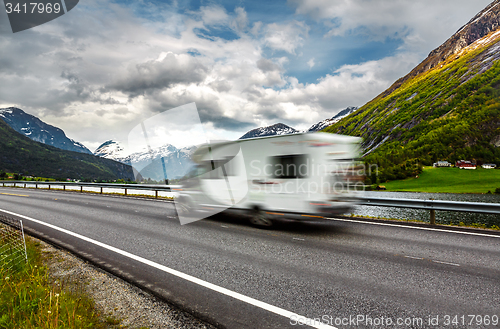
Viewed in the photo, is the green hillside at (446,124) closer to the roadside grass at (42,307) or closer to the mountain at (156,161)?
the mountain at (156,161)

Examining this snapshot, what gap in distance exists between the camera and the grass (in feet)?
301

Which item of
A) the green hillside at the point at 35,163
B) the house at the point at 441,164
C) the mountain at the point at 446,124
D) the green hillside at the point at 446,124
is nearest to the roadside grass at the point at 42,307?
the green hillside at the point at 446,124

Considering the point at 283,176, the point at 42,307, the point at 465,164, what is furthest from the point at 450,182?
the point at 42,307

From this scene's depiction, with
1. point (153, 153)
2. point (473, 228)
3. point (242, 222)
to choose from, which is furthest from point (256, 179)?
point (473, 228)

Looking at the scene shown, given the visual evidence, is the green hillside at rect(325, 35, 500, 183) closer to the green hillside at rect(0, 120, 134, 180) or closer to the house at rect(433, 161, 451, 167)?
the house at rect(433, 161, 451, 167)

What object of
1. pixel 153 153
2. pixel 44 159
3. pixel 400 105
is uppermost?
pixel 400 105

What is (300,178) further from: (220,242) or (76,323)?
(76,323)

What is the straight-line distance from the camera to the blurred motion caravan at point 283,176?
7379 mm

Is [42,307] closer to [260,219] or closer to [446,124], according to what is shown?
[260,219]

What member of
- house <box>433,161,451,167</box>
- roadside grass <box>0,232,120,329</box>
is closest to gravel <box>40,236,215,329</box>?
roadside grass <box>0,232,120,329</box>

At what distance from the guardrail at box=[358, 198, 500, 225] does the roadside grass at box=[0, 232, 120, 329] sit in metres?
7.38

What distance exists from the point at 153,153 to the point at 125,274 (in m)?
2.70

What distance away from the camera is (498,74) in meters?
164

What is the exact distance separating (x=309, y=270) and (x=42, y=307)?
3.84 metres
